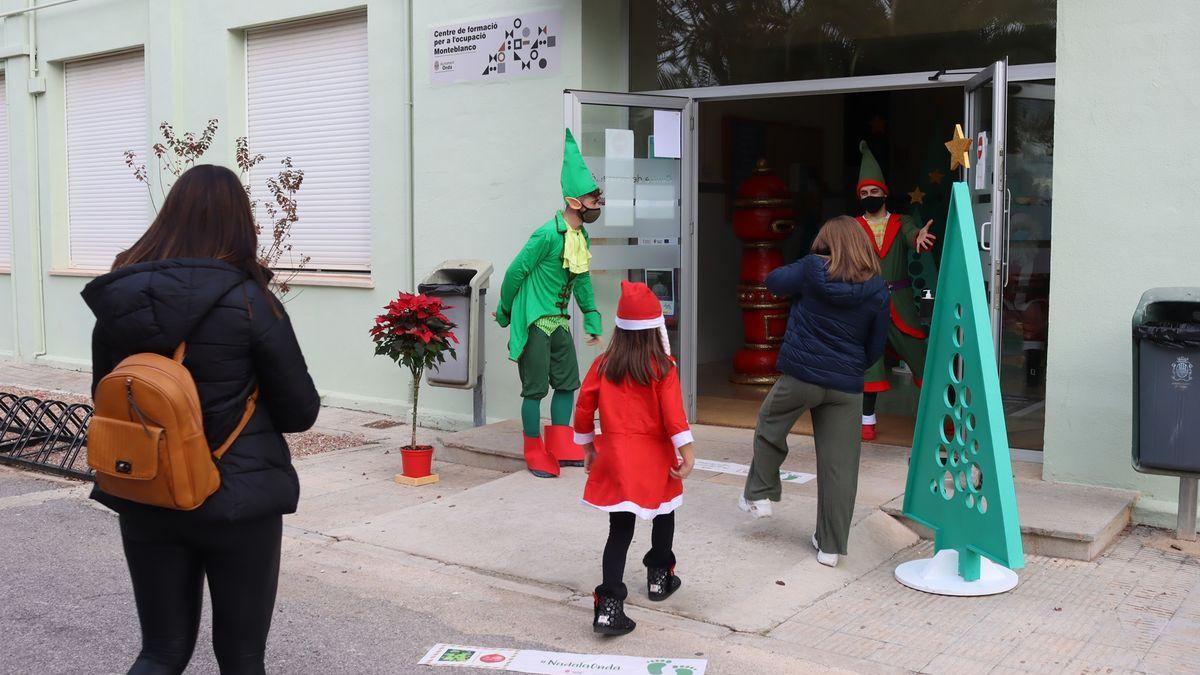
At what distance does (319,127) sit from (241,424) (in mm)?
7967

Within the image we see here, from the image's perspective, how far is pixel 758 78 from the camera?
336 inches

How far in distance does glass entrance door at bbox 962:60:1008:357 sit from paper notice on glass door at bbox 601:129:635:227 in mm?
2479

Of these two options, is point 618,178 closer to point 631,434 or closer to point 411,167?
point 411,167

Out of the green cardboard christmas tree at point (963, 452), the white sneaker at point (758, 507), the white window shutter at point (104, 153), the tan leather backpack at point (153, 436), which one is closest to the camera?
the tan leather backpack at point (153, 436)

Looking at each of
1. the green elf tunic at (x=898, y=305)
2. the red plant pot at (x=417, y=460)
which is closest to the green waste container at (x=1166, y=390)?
the green elf tunic at (x=898, y=305)

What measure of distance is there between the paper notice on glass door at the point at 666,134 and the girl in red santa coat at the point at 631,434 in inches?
158

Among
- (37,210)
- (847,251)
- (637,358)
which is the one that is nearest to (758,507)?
(847,251)

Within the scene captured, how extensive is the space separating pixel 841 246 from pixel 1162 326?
1.68 meters

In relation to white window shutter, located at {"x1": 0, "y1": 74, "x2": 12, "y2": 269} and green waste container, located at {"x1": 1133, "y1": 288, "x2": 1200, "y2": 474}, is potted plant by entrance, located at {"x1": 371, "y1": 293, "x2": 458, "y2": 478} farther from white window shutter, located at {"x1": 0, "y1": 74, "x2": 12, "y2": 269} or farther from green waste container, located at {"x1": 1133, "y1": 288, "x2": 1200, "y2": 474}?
white window shutter, located at {"x1": 0, "y1": 74, "x2": 12, "y2": 269}

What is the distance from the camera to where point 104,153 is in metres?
12.9

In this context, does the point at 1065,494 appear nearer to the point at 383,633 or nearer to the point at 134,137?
the point at 383,633

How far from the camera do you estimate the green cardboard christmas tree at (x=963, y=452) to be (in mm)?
4891

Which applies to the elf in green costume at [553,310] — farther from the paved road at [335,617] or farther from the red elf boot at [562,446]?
the paved road at [335,617]

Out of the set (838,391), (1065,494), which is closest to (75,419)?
(838,391)
